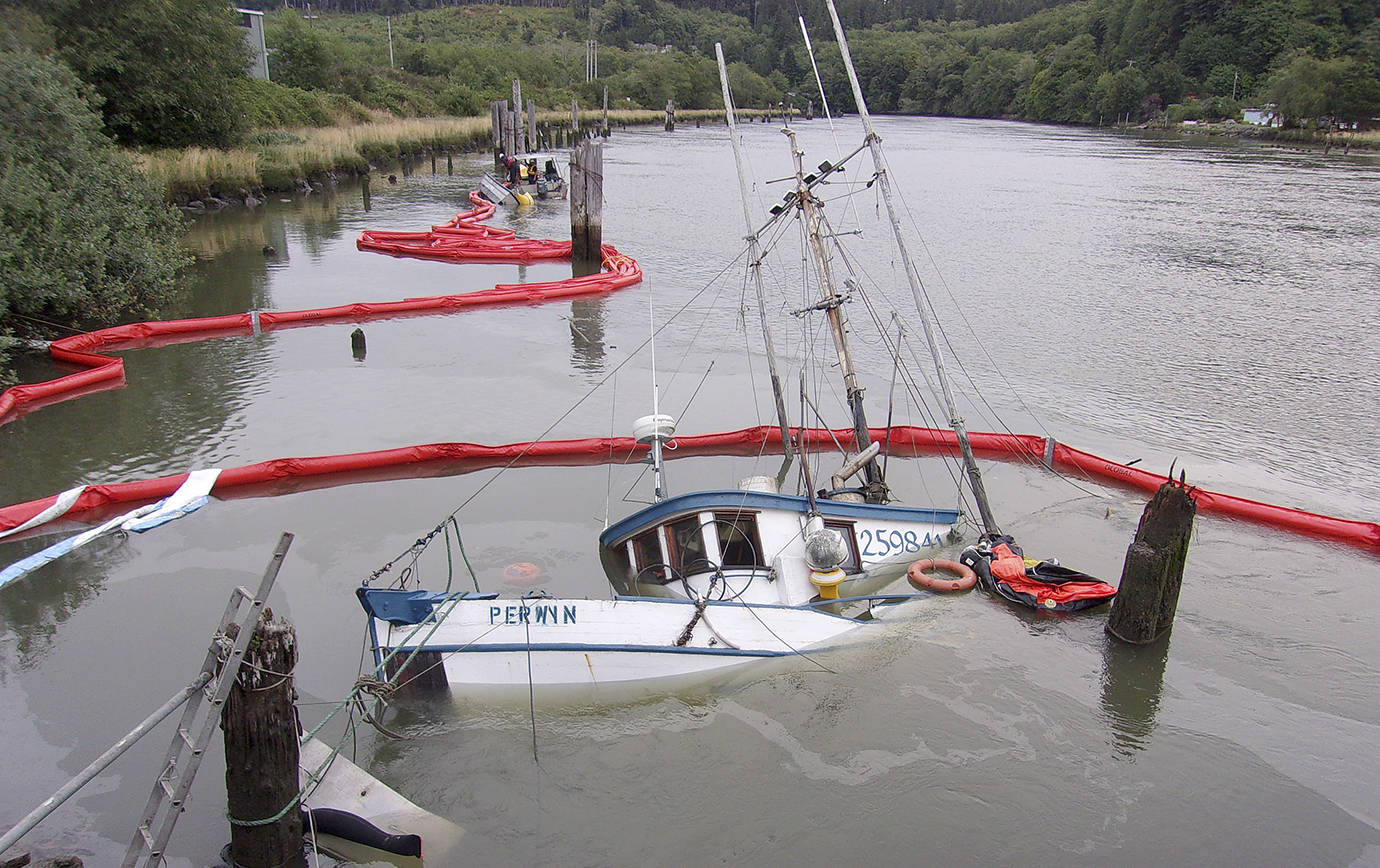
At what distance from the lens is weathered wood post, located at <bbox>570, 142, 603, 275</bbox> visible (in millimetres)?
28922

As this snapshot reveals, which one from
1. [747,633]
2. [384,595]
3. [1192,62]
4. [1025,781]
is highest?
[1192,62]

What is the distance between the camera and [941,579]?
12.1 m

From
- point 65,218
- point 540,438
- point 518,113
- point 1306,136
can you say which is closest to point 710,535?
point 540,438

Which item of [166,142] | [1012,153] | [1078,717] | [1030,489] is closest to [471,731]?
[1078,717]

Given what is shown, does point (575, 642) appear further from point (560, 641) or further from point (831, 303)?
point (831, 303)

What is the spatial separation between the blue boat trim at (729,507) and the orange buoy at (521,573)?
118cm

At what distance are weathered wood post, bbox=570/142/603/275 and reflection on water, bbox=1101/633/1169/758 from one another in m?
21.7

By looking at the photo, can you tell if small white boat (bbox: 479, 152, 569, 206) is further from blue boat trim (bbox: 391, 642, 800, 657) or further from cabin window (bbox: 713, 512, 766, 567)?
blue boat trim (bbox: 391, 642, 800, 657)

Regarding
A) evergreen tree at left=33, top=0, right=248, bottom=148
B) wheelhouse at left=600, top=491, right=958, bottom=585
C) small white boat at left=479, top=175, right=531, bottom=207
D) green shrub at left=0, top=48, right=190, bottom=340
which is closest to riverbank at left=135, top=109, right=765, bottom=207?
evergreen tree at left=33, top=0, right=248, bottom=148

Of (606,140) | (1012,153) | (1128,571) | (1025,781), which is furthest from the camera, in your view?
(606,140)

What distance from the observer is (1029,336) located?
77.8ft

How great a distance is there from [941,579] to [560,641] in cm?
506

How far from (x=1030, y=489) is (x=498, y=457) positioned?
27.1 ft

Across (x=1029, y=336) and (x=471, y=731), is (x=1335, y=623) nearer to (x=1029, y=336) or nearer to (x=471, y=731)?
(x=471, y=731)
